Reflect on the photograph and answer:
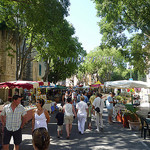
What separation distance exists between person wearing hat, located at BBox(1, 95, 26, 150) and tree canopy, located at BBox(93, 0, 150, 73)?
11.4m

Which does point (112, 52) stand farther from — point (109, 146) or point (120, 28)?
point (109, 146)

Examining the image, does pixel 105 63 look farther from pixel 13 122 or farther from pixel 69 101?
pixel 13 122

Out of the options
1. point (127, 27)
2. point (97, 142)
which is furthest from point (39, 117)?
point (127, 27)

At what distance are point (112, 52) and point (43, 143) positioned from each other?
46401 millimetres

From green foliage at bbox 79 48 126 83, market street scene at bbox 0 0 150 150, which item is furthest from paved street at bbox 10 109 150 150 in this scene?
green foliage at bbox 79 48 126 83

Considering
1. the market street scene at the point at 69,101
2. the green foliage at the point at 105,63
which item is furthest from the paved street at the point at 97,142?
the green foliage at the point at 105,63

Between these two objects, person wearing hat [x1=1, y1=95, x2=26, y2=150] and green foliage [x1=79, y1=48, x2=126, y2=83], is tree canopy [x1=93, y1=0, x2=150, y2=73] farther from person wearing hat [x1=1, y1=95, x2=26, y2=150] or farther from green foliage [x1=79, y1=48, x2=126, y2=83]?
green foliage [x1=79, y1=48, x2=126, y2=83]

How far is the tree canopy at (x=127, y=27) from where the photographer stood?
45.0 ft

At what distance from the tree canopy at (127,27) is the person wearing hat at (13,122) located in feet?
37.3

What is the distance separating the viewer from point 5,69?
22656 millimetres

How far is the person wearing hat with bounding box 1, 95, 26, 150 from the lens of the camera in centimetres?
421

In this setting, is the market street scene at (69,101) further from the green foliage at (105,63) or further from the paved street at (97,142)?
the green foliage at (105,63)

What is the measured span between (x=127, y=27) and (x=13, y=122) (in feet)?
47.6

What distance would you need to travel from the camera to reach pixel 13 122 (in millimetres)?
4254
